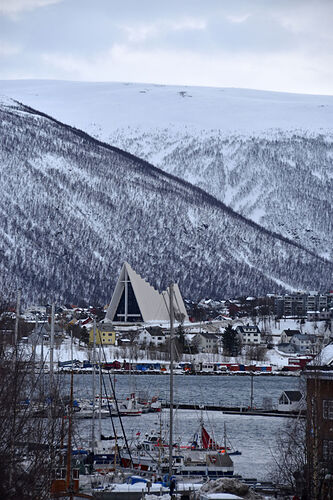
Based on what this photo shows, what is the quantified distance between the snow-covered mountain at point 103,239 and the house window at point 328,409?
437 feet

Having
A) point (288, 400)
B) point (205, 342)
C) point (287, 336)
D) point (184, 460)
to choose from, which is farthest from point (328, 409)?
point (287, 336)

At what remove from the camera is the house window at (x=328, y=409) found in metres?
20.6

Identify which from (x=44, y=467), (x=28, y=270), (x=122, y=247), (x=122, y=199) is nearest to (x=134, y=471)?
(x=44, y=467)

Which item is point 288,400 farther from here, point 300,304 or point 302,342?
point 300,304

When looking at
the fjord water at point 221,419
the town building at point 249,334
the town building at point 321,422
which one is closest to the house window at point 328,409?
the town building at point 321,422

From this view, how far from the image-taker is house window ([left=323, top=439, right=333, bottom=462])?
19933 mm

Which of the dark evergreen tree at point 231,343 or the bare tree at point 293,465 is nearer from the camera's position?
the bare tree at point 293,465

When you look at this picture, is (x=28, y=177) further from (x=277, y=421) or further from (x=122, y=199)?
(x=277, y=421)

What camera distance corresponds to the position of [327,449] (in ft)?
66.1

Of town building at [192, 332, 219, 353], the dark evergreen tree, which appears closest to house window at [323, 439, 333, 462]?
the dark evergreen tree

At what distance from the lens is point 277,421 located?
44469 mm

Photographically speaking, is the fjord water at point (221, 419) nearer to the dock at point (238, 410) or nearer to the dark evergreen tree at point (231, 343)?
the dock at point (238, 410)

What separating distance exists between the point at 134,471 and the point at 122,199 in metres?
171

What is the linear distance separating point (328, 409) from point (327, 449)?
0.84 m
